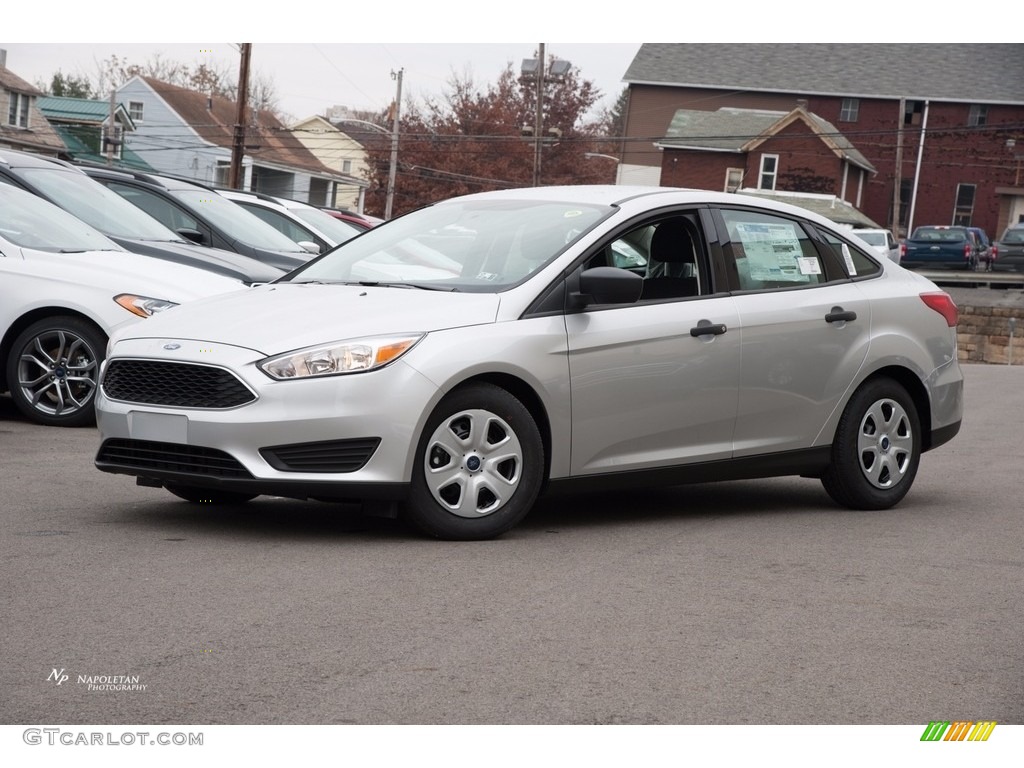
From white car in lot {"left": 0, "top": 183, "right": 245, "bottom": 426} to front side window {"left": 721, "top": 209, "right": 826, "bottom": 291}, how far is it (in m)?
4.06

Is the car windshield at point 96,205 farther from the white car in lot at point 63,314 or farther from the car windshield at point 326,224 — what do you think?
the car windshield at point 326,224

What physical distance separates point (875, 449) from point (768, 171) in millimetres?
58626

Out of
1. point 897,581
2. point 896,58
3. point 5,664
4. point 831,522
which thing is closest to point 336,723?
point 5,664

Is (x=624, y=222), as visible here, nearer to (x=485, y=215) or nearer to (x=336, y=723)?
(x=485, y=215)

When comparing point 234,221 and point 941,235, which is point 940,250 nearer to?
point 941,235

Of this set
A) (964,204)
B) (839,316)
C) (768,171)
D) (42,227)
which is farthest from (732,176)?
(839,316)

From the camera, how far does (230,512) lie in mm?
7328

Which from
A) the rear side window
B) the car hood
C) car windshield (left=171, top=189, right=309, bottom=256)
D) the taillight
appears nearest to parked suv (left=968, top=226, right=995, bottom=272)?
car windshield (left=171, top=189, right=309, bottom=256)

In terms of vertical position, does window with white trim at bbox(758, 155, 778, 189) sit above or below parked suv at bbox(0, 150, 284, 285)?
above

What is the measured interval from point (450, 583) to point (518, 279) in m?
1.76

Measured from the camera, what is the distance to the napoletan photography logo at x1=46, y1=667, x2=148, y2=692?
13.7 feet

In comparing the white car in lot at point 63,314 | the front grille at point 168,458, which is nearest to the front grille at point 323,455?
the front grille at point 168,458

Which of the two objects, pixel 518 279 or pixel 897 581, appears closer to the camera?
pixel 897 581
